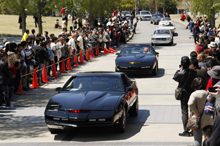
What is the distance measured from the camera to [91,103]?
9781mm

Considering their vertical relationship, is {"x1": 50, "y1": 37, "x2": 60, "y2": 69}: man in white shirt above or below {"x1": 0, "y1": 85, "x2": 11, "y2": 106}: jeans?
above

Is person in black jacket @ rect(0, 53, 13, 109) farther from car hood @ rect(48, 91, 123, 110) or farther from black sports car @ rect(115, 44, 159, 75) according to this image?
black sports car @ rect(115, 44, 159, 75)

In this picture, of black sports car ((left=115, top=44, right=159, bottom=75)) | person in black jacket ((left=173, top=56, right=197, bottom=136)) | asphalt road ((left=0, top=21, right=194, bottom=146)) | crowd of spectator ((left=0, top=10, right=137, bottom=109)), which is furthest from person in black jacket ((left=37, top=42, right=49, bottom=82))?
person in black jacket ((left=173, top=56, right=197, bottom=136))

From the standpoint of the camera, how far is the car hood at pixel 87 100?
31.7ft

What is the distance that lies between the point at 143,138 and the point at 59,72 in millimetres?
12413

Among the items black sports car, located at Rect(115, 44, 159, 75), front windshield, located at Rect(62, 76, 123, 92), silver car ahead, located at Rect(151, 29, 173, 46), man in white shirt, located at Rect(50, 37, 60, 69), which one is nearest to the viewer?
front windshield, located at Rect(62, 76, 123, 92)

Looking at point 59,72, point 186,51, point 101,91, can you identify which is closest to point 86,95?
point 101,91

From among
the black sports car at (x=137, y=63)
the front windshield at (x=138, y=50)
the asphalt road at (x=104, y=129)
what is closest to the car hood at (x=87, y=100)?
the asphalt road at (x=104, y=129)

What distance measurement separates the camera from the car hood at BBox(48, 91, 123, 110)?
31.7ft

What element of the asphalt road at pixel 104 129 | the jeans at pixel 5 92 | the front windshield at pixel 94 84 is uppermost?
the front windshield at pixel 94 84

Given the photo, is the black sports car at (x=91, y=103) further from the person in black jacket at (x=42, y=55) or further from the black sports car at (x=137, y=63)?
the black sports car at (x=137, y=63)

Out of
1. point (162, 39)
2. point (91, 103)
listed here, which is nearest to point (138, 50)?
point (91, 103)

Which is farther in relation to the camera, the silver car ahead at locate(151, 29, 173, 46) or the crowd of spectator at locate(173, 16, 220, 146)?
the silver car ahead at locate(151, 29, 173, 46)

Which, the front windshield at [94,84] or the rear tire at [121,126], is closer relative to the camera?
Result: the rear tire at [121,126]
